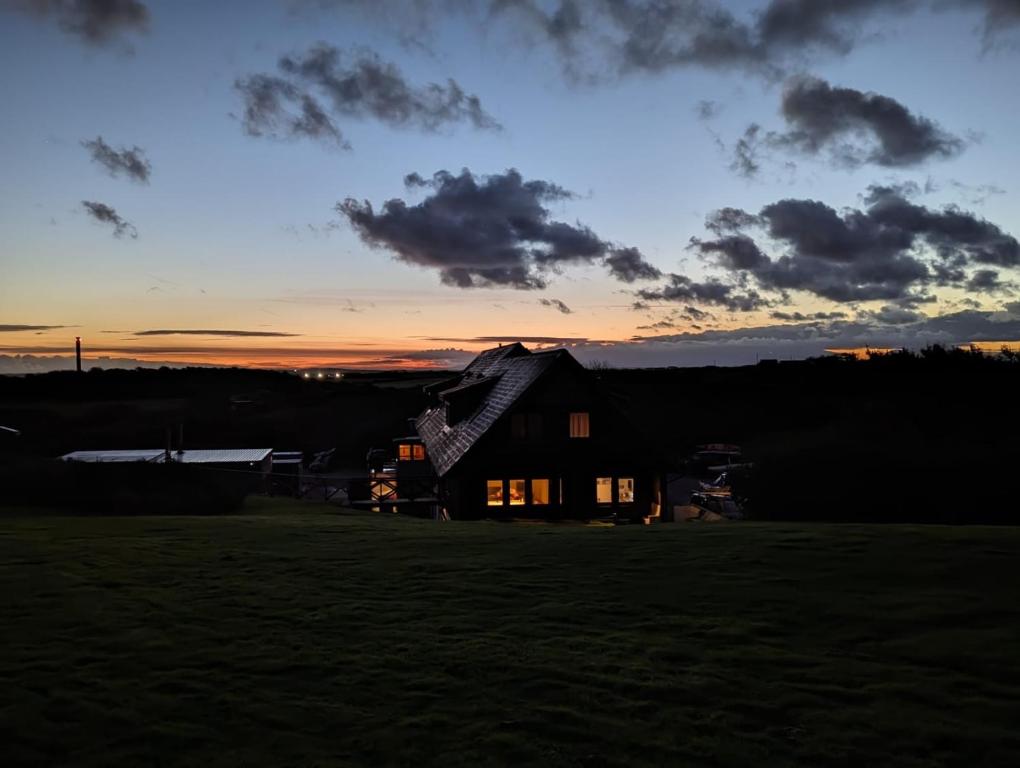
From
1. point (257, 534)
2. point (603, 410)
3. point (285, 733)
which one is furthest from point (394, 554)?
point (603, 410)

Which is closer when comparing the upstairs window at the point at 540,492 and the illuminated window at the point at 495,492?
the illuminated window at the point at 495,492

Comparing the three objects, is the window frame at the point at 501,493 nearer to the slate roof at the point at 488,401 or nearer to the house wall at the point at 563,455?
the house wall at the point at 563,455

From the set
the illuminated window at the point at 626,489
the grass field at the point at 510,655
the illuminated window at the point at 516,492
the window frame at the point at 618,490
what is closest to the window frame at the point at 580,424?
the window frame at the point at 618,490

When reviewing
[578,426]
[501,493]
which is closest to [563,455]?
[578,426]

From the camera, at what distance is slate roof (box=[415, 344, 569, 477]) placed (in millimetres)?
34844

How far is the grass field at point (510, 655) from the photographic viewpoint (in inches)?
295

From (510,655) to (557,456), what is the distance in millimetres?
24592

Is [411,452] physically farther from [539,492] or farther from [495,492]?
[539,492]

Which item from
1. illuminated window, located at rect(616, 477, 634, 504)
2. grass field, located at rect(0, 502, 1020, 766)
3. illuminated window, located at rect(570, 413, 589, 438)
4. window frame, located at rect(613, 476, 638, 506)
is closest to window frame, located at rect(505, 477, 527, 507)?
illuminated window, located at rect(570, 413, 589, 438)

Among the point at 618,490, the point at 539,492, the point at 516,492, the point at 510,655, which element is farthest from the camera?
the point at 618,490

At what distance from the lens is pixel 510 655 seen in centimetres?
1012

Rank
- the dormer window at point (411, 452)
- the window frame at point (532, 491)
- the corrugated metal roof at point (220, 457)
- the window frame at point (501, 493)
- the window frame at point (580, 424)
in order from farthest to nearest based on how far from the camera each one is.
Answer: the dormer window at point (411, 452) → the corrugated metal roof at point (220, 457) → the window frame at point (580, 424) → the window frame at point (532, 491) → the window frame at point (501, 493)

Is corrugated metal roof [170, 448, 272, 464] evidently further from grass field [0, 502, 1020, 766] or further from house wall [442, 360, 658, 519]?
grass field [0, 502, 1020, 766]

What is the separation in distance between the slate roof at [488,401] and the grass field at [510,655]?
1732cm
